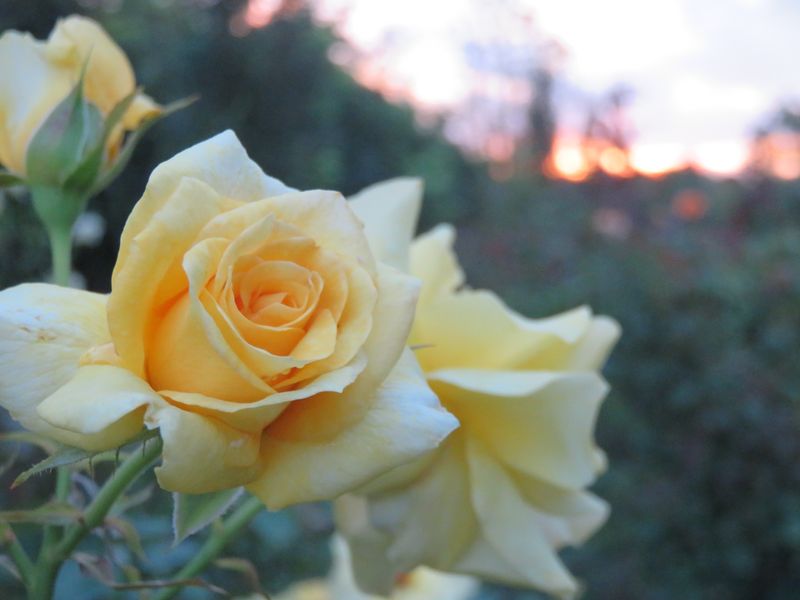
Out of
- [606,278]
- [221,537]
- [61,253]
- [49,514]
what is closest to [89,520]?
[49,514]

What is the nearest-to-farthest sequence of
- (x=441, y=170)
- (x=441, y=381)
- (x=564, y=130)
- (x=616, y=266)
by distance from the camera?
(x=441, y=381)
(x=616, y=266)
(x=441, y=170)
(x=564, y=130)

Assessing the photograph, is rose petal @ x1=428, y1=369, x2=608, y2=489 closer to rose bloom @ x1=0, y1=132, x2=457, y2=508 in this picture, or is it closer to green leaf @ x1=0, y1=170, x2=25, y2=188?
rose bloom @ x1=0, y1=132, x2=457, y2=508

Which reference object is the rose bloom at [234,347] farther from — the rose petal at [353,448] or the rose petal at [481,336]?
the rose petal at [481,336]

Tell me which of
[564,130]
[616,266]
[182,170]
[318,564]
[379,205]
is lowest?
[564,130]

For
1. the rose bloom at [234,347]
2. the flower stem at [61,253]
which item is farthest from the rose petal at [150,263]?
the flower stem at [61,253]

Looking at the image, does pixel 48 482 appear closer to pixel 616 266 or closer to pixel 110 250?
pixel 110 250

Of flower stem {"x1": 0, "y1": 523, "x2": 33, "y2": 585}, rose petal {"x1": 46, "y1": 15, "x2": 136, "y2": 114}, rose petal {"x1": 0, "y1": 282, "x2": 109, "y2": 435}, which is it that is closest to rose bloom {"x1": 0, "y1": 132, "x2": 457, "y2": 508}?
rose petal {"x1": 0, "y1": 282, "x2": 109, "y2": 435}

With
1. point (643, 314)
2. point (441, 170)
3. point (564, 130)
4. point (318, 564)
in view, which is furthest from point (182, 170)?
point (564, 130)
